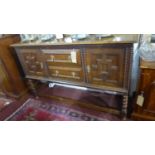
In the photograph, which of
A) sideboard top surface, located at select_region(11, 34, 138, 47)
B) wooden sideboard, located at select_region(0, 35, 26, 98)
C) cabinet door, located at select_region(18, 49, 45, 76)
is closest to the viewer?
sideboard top surface, located at select_region(11, 34, 138, 47)

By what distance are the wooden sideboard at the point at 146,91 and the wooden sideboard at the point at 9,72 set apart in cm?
155

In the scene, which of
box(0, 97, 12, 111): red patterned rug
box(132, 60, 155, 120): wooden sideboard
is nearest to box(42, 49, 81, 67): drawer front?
box(132, 60, 155, 120): wooden sideboard

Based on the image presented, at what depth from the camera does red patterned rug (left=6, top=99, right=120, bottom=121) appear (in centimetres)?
151

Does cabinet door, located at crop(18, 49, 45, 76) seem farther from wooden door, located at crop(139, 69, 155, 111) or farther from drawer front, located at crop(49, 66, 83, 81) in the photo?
wooden door, located at crop(139, 69, 155, 111)

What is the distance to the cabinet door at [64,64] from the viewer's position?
4.11ft

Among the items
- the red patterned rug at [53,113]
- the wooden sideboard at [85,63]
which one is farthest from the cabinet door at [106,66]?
the red patterned rug at [53,113]
